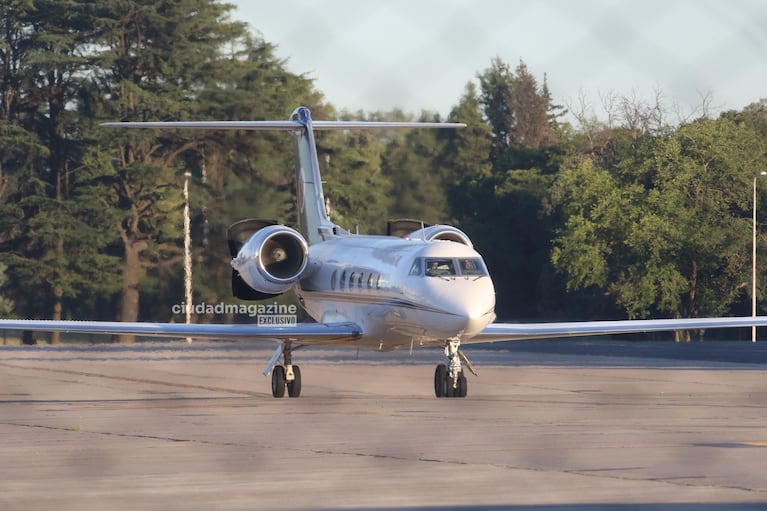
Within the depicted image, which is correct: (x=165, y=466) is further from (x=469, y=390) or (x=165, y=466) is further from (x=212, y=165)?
(x=212, y=165)

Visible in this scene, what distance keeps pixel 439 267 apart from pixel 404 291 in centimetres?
74

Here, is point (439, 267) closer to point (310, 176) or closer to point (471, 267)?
point (471, 267)

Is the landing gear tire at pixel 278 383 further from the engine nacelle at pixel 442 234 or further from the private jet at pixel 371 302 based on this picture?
the engine nacelle at pixel 442 234

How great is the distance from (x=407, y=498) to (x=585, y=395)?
13025mm

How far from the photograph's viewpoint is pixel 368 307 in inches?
991

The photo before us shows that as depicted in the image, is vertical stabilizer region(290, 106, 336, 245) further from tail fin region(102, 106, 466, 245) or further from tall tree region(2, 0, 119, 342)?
tall tree region(2, 0, 119, 342)

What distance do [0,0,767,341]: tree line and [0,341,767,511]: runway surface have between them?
21859mm

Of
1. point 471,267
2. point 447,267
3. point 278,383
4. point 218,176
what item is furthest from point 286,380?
point 218,176

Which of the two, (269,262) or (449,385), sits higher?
(269,262)

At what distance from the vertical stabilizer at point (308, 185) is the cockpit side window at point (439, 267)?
8.20 meters

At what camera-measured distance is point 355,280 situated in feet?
85.3

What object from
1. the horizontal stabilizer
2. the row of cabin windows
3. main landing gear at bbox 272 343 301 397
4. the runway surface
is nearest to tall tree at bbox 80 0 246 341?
the horizontal stabilizer

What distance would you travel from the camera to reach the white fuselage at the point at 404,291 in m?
22.5

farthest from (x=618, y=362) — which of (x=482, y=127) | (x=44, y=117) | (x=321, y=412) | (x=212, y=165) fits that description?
(x=44, y=117)
